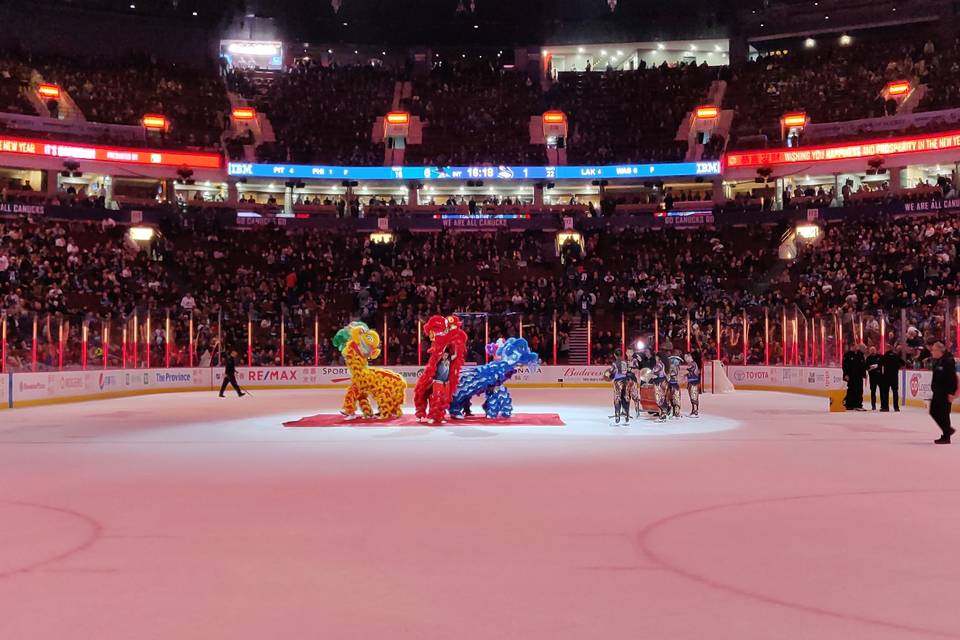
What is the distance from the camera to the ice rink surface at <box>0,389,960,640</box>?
4922 mm

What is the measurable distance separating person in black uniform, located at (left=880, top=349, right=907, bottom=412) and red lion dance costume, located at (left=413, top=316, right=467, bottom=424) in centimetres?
906

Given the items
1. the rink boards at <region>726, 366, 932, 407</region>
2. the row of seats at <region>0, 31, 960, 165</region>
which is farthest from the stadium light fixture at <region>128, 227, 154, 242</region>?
the rink boards at <region>726, 366, 932, 407</region>

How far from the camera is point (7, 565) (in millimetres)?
6137

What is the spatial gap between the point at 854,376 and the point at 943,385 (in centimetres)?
793

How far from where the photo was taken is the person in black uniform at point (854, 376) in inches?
823

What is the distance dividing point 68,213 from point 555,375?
861 inches

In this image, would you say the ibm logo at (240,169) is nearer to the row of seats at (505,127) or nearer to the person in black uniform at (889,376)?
the row of seats at (505,127)

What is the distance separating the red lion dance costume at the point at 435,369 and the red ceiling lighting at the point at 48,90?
1306 inches

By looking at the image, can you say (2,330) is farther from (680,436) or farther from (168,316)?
(680,436)

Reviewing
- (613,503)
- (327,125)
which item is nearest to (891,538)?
(613,503)

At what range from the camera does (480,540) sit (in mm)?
6926

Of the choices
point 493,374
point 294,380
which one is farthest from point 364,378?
point 294,380

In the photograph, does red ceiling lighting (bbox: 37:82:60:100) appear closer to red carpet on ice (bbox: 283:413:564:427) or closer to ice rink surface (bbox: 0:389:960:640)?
red carpet on ice (bbox: 283:413:564:427)

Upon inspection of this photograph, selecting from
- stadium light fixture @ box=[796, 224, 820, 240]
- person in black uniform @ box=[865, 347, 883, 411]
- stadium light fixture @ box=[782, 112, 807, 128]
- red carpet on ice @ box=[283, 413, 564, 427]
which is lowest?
red carpet on ice @ box=[283, 413, 564, 427]
